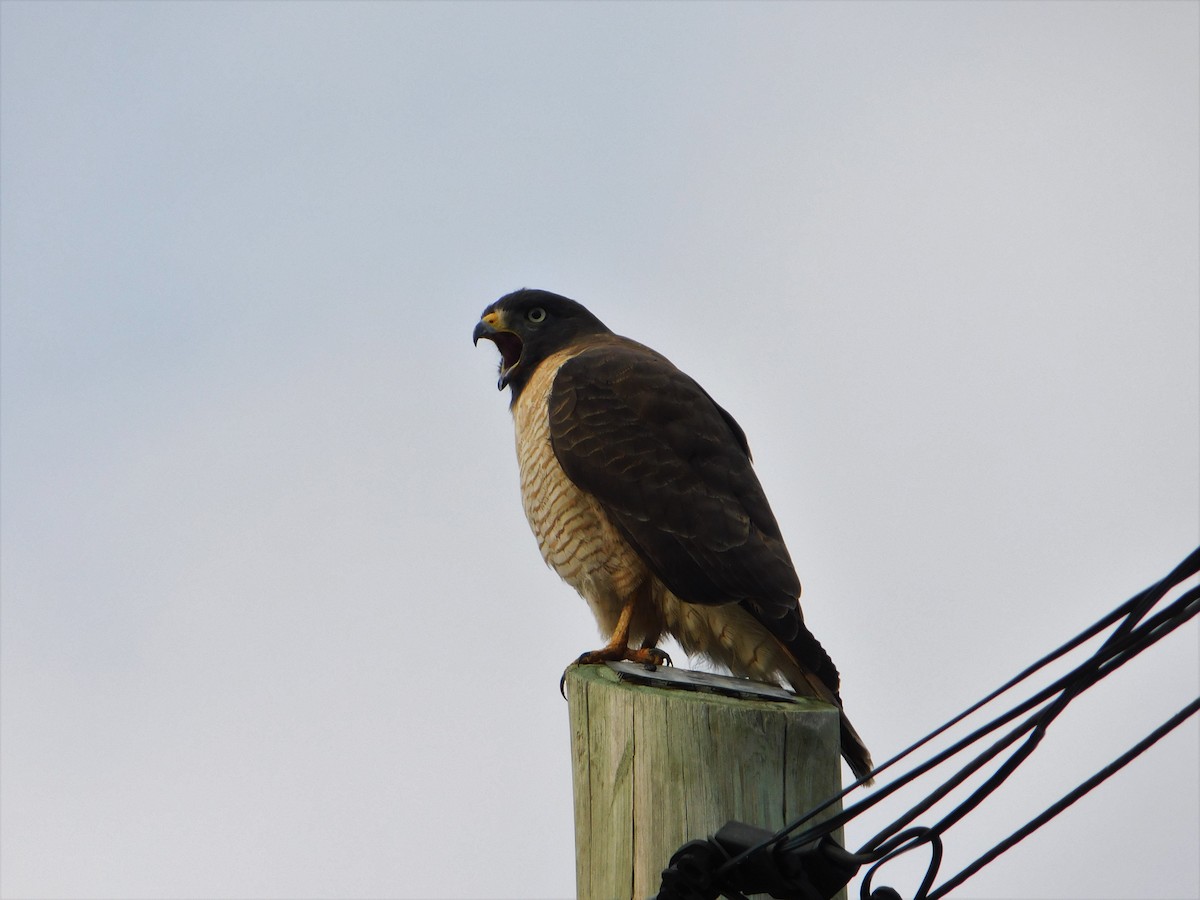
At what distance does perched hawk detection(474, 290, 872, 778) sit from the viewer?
15.4 feet

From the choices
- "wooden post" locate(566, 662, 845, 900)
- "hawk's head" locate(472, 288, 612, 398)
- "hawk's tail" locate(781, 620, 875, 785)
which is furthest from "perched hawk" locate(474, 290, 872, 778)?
"wooden post" locate(566, 662, 845, 900)

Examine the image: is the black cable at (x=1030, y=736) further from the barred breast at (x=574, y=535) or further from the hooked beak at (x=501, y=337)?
the hooked beak at (x=501, y=337)

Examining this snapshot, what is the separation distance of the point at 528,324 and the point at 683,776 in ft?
12.5

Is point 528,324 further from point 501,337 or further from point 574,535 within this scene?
point 574,535

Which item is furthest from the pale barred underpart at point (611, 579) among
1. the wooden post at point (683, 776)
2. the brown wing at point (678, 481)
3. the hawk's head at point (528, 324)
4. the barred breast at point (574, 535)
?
the wooden post at point (683, 776)

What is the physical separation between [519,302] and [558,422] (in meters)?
1.34

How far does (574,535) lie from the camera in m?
5.23

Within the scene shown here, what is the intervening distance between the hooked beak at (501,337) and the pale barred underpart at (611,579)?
96 centimetres

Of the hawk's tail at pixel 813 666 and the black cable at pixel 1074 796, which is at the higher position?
the hawk's tail at pixel 813 666

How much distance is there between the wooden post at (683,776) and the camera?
2971mm

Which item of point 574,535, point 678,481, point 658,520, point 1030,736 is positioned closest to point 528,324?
point 574,535

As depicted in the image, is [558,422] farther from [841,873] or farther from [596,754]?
[841,873]

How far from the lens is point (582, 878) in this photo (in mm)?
3150

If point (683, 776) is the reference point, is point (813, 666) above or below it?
above
